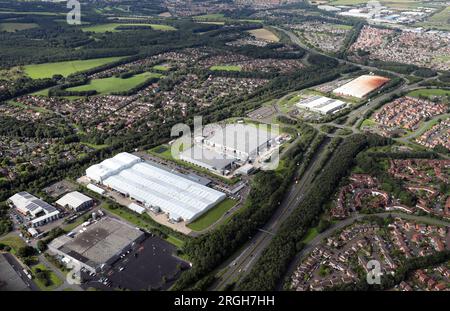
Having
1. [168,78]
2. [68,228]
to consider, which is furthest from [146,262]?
[168,78]

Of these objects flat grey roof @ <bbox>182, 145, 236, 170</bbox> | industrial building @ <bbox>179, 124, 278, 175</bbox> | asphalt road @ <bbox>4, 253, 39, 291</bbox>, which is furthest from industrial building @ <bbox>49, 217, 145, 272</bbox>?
industrial building @ <bbox>179, 124, 278, 175</bbox>

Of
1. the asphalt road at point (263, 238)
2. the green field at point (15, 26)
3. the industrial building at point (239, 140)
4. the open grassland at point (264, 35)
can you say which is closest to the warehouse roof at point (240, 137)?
the industrial building at point (239, 140)

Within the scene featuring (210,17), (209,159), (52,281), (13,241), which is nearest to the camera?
(52,281)

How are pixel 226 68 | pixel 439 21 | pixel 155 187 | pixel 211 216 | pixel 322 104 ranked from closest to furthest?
pixel 211 216 → pixel 155 187 → pixel 322 104 → pixel 226 68 → pixel 439 21

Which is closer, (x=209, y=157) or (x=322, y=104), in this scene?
(x=209, y=157)

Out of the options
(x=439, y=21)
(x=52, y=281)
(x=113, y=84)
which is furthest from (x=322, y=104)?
(x=439, y=21)

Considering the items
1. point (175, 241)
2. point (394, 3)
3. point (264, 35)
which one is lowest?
point (175, 241)

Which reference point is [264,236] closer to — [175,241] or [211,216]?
[211,216]
